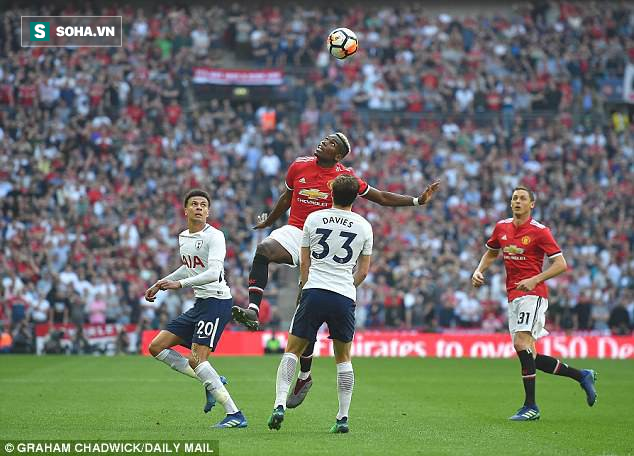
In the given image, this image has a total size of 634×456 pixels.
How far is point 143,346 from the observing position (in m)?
26.9

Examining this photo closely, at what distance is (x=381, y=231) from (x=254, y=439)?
71.3 ft

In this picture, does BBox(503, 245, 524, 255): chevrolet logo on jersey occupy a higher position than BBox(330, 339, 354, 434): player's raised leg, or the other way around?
BBox(503, 245, 524, 255): chevrolet logo on jersey

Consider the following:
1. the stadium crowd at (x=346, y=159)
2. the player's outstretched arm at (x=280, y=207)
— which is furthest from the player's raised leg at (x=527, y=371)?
the stadium crowd at (x=346, y=159)

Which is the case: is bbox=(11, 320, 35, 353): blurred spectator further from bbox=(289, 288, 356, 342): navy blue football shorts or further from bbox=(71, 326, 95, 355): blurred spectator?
bbox=(289, 288, 356, 342): navy blue football shorts

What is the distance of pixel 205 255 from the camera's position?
11469mm

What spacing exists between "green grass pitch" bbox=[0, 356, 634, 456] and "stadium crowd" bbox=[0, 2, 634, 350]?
6.96 metres

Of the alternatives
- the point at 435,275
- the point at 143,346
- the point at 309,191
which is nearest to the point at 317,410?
the point at 309,191

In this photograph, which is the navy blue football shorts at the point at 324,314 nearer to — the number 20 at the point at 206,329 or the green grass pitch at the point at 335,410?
the green grass pitch at the point at 335,410

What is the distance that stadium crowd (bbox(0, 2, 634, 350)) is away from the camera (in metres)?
29.2

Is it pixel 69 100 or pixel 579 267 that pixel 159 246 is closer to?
pixel 69 100

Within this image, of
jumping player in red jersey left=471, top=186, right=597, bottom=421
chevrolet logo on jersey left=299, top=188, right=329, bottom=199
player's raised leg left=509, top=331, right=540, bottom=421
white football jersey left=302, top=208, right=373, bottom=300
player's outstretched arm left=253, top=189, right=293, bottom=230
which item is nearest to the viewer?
white football jersey left=302, top=208, right=373, bottom=300

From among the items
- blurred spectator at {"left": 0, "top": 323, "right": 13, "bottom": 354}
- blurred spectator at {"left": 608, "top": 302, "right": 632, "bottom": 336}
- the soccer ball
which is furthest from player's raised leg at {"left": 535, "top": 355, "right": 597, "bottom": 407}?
blurred spectator at {"left": 0, "top": 323, "right": 13, "bottom": 354}

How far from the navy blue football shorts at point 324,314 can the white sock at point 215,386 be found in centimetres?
123

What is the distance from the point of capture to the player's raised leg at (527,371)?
12.3 m
